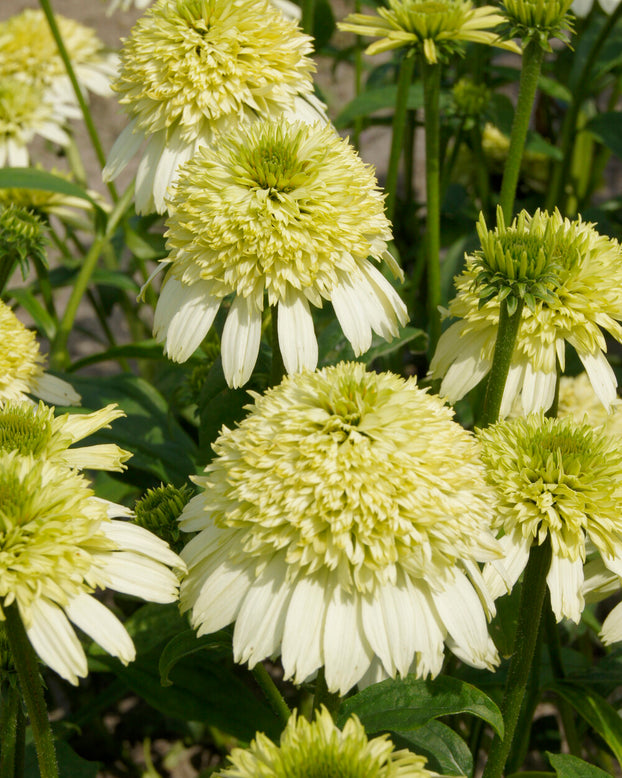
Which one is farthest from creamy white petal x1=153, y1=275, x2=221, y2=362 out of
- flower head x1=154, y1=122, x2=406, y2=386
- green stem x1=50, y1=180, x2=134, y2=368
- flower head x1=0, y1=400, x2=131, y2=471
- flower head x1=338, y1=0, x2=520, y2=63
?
green stem x1=50, y1=180, x2=134, y2=368

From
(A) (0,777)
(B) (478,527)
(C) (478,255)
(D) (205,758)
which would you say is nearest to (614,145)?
(C) (478,255)

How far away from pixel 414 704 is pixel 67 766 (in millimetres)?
504

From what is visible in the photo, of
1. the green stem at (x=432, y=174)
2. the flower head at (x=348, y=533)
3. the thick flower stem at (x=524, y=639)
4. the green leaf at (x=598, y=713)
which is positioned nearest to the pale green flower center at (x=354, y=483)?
the flower head at (x=348, y=533)

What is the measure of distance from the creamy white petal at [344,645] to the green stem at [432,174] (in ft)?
1.99

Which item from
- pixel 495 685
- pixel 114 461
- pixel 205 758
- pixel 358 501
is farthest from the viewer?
pixel 205 758

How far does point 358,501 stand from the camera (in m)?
0.76

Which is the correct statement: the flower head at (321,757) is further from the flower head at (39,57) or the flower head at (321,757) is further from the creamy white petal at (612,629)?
the flower head at (39,57)

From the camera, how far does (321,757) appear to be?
0.68 m

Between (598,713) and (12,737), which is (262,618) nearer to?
(12,737)

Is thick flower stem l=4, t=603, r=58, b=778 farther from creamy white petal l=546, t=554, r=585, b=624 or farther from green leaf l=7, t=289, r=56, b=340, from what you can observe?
green leaf l=7, t=289, r=56, b=340

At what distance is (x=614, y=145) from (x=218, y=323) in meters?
0.94

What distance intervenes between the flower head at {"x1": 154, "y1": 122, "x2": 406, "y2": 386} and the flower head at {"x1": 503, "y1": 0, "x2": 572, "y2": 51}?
28 cm

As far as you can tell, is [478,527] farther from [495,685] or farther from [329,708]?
[495,685]

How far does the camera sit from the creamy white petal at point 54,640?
0.71 meters
